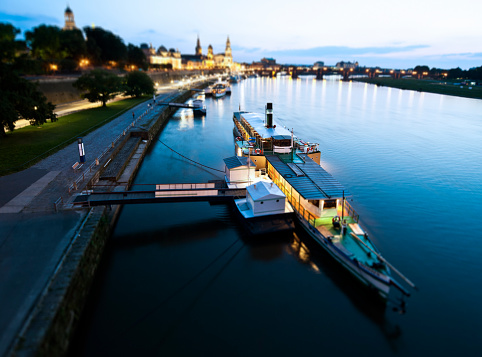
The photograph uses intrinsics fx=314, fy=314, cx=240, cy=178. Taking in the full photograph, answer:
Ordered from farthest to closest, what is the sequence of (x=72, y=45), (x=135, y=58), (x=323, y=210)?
(x=135, y=58), (x=72, y=45), (x=323, y=210)

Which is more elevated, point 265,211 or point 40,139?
point 40,139

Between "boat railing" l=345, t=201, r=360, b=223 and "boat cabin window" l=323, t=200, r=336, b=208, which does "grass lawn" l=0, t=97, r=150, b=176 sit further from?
"boat railing" l=345, t=201, r=360, b=223

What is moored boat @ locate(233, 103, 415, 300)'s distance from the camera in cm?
1612

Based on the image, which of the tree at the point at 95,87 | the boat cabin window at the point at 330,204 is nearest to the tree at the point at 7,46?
the tree at the point at 95,87

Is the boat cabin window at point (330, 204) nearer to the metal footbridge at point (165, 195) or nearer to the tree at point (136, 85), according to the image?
the metal footbridge at point (165, 195)

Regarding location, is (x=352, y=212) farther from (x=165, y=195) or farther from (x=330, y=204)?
(x=165, y=195)

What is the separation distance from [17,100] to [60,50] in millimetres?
71723

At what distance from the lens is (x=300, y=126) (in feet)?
217

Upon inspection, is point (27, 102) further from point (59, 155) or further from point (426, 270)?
point (426, 270)

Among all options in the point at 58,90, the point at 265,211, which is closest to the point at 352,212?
the point at 265,211

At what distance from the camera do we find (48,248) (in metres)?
15.3

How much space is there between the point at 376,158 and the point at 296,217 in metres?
25.7

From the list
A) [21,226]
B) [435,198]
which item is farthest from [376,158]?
[21,226]

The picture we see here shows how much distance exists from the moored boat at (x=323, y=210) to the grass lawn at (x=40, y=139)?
1973 cm
